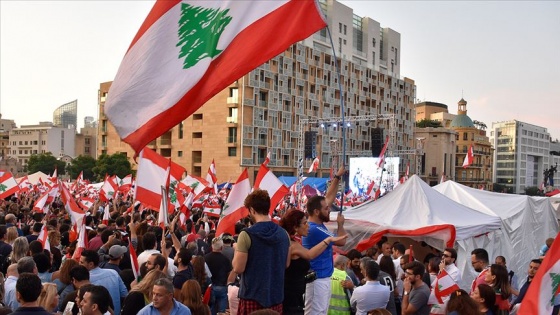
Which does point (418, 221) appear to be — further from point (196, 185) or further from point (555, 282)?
point (196, 185)

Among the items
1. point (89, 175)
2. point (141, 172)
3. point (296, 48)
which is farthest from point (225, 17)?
point (89, 175)

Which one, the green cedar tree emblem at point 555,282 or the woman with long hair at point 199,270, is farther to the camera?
the woman with long hair at point 199,270

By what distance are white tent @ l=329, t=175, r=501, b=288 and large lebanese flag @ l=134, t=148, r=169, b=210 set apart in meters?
4.25

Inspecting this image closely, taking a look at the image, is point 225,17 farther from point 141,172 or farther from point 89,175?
point 89,175

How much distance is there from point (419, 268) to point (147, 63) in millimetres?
3903

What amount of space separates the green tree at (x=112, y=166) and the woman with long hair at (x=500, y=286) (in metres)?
58.7

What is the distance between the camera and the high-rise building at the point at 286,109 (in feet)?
203

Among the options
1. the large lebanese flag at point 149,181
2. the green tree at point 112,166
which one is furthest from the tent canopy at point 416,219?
the green tree at point 112,166

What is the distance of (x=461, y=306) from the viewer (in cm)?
518

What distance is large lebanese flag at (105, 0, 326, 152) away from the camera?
16.6ft

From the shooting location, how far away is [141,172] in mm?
10445

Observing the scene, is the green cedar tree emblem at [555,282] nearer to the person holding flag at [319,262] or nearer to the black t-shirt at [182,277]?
the person holding flag at [319,262]

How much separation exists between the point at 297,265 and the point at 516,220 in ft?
41.0

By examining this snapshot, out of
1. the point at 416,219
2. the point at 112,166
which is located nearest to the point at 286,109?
the point at 112,166
